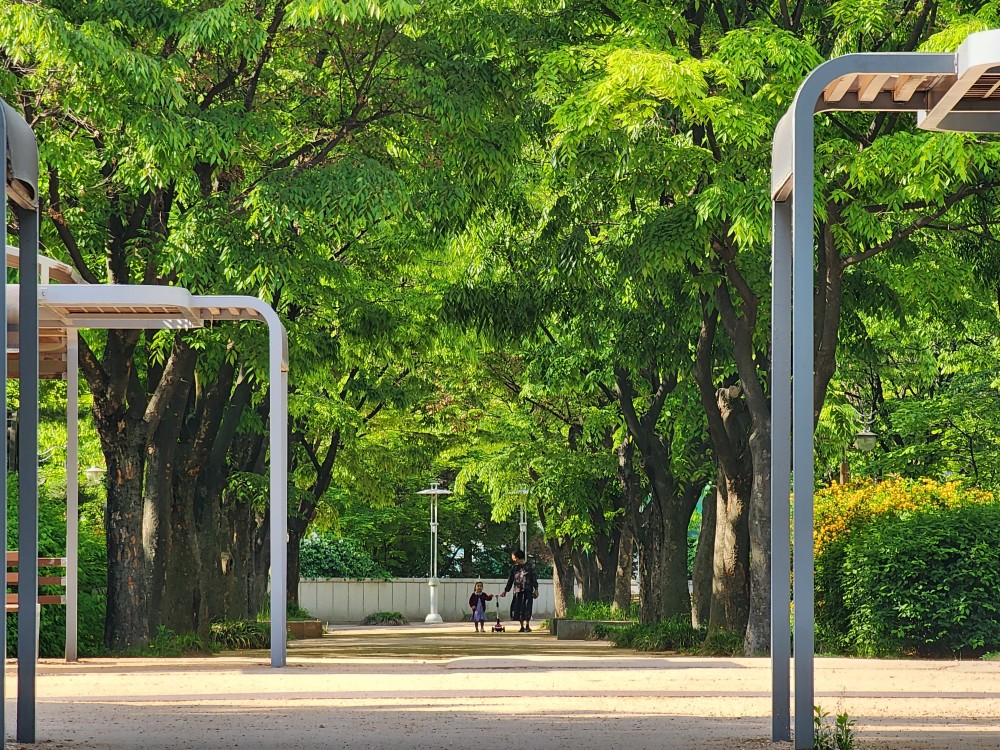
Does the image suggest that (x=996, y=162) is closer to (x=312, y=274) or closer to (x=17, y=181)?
(x=312, y=274)

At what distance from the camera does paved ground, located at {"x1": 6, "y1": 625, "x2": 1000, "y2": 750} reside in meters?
9.10

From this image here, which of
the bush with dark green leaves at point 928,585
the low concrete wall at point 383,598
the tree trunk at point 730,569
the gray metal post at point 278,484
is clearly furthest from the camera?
the low concrete wall at point 383,598

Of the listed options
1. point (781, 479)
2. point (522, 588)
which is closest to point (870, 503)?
point (781, 479)

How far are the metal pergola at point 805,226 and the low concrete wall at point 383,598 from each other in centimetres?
4784

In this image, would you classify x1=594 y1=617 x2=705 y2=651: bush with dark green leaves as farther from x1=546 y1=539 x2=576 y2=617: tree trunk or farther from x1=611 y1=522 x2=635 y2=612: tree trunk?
x1=546 y1=539 x2=576 y2=617: tree trunk

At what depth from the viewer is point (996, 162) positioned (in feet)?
52.4

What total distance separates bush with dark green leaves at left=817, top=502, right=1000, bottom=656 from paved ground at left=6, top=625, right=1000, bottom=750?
3.69 feet

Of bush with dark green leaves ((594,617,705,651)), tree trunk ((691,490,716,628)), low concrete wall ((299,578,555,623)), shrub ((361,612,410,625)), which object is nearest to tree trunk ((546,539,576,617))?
shrub ((361,612,410,625))

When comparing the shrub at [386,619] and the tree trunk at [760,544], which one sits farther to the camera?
the shrub at [386,619]

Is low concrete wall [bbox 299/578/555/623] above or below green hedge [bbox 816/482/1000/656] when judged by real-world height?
below

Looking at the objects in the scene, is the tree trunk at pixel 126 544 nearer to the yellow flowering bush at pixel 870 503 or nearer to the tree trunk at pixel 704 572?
the yellow flowering bush at pixel 870 503

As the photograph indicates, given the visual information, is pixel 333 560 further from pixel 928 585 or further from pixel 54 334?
pixel 54 334

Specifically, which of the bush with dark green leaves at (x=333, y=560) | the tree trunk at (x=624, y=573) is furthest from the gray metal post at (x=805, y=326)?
the bush with dark green leaves at (x=333, y=560)

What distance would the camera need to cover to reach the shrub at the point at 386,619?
5484 centimetres
